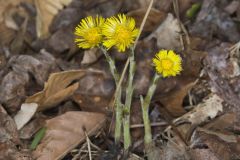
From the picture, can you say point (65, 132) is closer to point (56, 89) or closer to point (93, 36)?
point (56, 89)

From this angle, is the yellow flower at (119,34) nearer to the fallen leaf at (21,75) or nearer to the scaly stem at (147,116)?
the scaly stem at (147,116)

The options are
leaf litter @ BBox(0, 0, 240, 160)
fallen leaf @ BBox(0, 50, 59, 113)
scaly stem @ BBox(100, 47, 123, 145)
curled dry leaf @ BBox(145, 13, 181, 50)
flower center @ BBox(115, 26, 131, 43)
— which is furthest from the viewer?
curled dry leaf @ BBox(145, 13, 181, 50)

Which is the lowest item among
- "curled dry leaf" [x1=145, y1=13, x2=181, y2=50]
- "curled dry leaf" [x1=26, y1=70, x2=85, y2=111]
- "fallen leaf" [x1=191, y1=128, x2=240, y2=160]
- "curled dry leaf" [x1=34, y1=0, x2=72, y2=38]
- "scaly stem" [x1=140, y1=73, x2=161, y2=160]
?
"fallen leaf" [x1=191, y1=128, x2=240, y2=160]

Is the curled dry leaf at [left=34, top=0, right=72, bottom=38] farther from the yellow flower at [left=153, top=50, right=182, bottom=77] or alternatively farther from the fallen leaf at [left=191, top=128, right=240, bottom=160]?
the fallen leaf at [left=191, top=128, right=240, bottom=160]

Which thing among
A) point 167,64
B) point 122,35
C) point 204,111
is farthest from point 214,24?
point 122,35

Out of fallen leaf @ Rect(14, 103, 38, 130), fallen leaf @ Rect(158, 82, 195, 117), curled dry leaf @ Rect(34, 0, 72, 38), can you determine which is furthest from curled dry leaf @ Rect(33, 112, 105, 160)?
curled dry leaf @ Rect(34, 0, 72, 38)

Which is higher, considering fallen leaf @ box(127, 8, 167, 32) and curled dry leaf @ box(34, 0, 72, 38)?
curled dry leaf @ box(34, 0, 72, 38)
